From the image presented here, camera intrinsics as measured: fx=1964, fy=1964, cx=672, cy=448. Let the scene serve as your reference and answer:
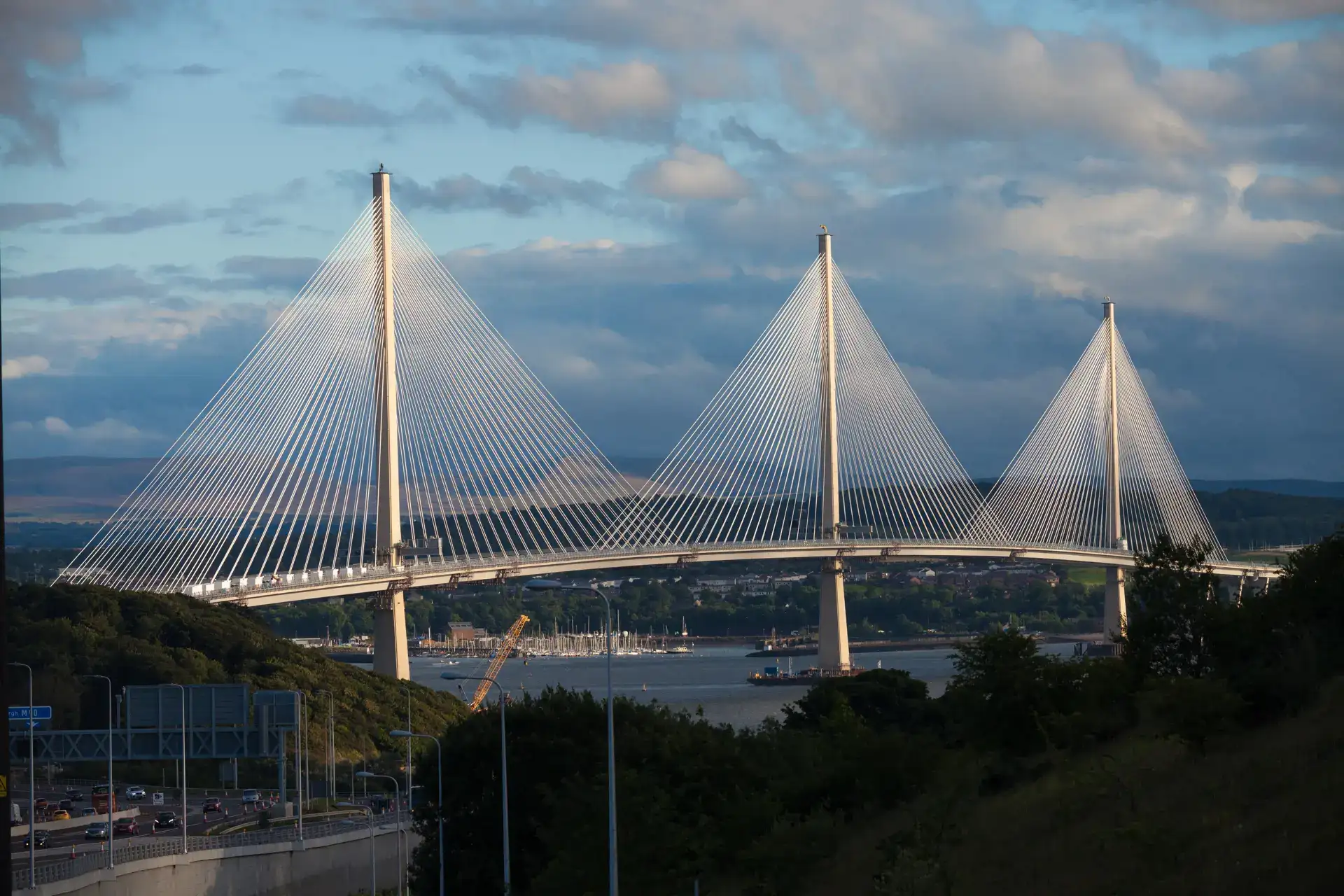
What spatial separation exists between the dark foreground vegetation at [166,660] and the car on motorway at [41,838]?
37.4 ft

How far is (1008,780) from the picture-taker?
28.7m

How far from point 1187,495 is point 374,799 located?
62.7 meters

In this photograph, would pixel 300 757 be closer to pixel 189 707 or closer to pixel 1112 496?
pixel 189 707

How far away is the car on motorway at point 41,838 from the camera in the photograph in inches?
1753

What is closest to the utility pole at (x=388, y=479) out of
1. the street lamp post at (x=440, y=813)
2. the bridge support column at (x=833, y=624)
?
the bridge support column at (x=833, y=624)

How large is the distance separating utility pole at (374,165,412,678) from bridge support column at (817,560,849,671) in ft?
88.7

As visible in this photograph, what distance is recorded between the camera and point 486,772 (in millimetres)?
36531

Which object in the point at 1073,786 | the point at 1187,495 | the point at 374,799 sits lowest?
the point at 374,799

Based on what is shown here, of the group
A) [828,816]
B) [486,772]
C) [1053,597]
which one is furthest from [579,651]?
[828,816]

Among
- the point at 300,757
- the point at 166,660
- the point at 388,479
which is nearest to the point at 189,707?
the point at 300,757

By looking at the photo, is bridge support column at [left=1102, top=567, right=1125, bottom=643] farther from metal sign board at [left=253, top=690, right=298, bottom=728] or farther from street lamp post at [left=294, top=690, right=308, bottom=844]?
metal sign board at [left=253, top=690, right=298, bottom=728]

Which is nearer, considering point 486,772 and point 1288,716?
point 1288,716

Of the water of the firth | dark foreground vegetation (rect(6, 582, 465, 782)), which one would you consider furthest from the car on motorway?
the water of the firth

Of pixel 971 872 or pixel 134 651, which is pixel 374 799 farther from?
pixel 971 872
